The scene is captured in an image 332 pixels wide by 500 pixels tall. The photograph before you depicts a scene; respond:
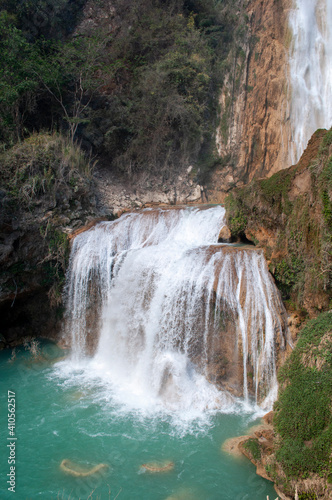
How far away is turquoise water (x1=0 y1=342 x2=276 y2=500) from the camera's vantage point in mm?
4934

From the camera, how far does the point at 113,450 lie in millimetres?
5750

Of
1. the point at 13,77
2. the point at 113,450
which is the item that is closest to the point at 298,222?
the point at 113,450

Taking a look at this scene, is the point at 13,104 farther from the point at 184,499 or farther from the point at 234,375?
the point at 184,499

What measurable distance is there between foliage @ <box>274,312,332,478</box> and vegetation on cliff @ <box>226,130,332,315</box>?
135cm

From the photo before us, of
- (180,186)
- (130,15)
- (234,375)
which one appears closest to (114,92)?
(130,15)

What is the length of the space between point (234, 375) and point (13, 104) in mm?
11555

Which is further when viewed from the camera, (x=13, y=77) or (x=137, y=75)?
(x=137, y=75)

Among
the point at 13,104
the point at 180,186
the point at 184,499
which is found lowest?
the point at 184,499

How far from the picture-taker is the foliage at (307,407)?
4.19 meters

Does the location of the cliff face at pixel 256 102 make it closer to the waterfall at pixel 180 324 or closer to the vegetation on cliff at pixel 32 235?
the vegetation on cliff at pixel 32 235

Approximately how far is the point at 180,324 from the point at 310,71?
1470 cm

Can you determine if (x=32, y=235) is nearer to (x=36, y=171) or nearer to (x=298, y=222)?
(x=36, y=171)

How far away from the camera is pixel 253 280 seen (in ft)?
24.1

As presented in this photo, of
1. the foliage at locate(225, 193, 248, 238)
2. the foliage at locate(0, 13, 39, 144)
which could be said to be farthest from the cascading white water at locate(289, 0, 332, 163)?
the foliage at locate(0, 13, 39, 144)
